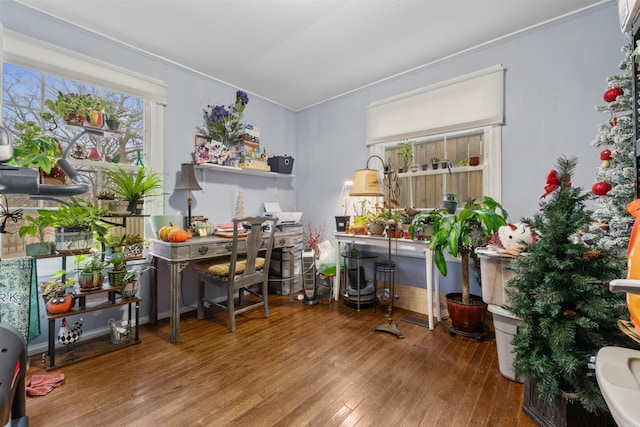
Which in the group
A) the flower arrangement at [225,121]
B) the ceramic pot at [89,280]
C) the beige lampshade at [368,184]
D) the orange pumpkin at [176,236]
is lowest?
the ceramic pot at [89,280]

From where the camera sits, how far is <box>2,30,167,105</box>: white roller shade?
2.04 meters

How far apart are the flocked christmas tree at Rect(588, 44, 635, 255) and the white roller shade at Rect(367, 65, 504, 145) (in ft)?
3.47

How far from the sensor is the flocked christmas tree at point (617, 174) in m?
1.40

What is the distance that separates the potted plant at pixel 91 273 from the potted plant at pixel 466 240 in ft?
8.58

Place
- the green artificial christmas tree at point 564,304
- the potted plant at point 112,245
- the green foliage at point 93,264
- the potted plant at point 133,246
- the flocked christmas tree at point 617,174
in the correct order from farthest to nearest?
the potted plant at point 133,246, the potted plant at point 112,245, the green foliage at point 93,264, the flocked christmas tree at point 617,174, the green artificial christmas tree at point 564,304

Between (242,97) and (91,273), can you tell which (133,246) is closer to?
(91,273)

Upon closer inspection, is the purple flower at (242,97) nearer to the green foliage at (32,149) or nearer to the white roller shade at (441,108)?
the white roller shade at (441,108)

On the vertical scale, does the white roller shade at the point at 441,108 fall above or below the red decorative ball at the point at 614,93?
above

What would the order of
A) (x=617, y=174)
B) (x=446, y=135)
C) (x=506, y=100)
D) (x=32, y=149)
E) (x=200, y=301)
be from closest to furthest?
(x=617, y=174)
(x=32, y=149)
(x=506, y=100)
(x=200, y=301)
(x=446, y=135)

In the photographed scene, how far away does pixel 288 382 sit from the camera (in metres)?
1.77

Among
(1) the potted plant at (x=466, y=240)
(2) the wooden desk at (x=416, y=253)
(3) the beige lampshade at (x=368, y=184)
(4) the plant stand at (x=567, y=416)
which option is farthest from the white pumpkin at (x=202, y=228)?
(4) the plant stand at (x=567, y=416)

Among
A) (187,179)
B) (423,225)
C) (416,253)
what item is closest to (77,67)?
(187,179)

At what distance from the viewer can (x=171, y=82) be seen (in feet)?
9.54

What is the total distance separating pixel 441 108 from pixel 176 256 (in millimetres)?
2888
